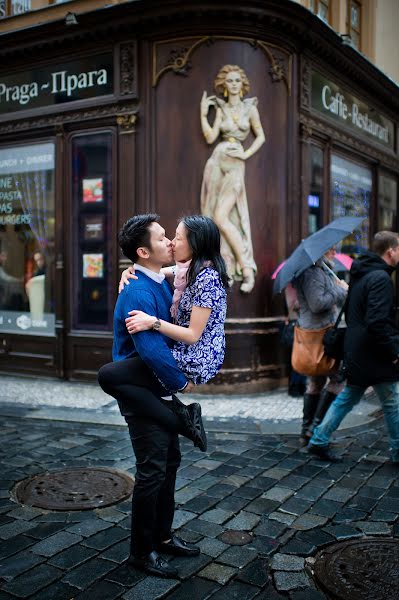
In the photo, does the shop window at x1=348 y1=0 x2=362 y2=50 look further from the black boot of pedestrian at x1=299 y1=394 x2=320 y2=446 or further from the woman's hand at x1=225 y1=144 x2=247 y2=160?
the black boot of pedestrian at x1=299 y1=394 x2=320 y2=446

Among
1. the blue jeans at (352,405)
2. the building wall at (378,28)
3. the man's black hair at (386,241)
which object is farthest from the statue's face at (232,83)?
the blue jeans at (352,405)

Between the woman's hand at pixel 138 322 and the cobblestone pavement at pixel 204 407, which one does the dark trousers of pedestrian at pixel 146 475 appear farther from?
the cobblestone pavement at pixel 204 407

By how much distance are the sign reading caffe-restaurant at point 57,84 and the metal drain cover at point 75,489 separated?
580cm

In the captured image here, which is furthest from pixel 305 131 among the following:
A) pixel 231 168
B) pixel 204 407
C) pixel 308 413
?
pixel 308 413

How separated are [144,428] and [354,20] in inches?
420

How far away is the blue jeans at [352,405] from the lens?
5.04 meters

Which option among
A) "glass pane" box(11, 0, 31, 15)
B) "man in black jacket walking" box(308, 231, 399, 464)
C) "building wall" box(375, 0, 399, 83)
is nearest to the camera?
"man in black jacket walking" box(308, 231, 399, 464)

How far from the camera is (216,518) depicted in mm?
4012

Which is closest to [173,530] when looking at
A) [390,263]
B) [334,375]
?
[334,375]

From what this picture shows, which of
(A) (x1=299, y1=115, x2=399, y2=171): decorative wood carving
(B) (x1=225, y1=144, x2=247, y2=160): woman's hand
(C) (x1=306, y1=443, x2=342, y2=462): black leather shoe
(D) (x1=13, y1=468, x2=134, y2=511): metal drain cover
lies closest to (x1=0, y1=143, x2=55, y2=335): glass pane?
(B) (x1=225, y1=144, x2=247, y2=160): woman's hand

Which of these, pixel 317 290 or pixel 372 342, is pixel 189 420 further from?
pixel 317 290

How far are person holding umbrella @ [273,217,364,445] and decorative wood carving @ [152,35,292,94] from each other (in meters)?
3.52

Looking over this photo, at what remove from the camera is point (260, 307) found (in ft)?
27.2

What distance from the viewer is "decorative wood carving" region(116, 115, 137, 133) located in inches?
A: 331
